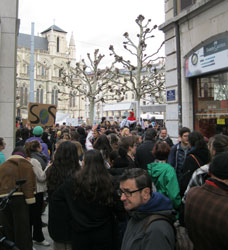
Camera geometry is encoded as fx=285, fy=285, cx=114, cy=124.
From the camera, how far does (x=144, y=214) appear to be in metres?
2.02

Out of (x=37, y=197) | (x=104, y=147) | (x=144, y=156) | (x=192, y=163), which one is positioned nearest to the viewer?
(x=192, y=163)

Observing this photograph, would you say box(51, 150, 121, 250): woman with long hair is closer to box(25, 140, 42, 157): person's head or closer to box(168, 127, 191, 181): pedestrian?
box(25, 140, 42, 157): person's head

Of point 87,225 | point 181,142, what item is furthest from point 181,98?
point 87,225

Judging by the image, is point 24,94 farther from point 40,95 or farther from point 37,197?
point 37,197

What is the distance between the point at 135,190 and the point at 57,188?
1.40 m

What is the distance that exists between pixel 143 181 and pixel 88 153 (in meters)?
1.08

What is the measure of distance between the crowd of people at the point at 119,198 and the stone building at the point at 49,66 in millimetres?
82156

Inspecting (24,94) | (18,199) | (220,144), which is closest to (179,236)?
(220,144)

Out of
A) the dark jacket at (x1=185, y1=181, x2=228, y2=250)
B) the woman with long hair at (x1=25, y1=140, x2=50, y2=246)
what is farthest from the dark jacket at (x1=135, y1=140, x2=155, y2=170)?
the dark jacket at (x1=185, y1=181, x2=228, y2=250)

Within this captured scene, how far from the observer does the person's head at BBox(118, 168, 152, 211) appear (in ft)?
7.04

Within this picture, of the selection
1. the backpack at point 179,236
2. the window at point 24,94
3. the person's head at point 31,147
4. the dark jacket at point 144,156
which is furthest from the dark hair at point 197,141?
the window at point 24,94

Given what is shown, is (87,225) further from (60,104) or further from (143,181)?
(60,104)

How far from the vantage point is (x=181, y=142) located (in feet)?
18.6

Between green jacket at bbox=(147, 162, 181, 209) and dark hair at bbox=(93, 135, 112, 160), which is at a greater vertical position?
dark hair at bbox=(93, 135, 112, 160)
